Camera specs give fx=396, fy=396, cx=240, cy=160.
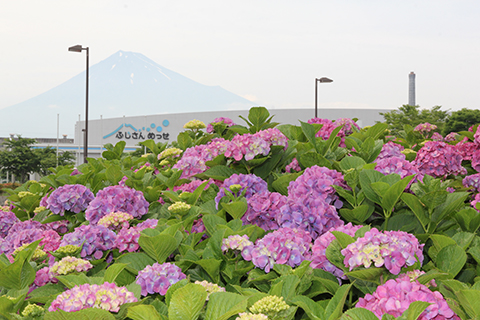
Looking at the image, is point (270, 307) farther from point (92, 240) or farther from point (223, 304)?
point (92, 240)

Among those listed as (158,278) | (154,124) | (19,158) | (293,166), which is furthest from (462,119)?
(19,158)

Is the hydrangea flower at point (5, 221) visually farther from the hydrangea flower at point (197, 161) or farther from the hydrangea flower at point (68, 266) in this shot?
the hydrangea flower at point (68, 266)

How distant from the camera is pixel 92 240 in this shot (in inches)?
83.7

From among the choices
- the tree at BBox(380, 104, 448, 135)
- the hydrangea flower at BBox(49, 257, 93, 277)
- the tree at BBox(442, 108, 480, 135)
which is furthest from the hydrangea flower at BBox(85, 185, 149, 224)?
the tree at BBox(380, 104, 448, 135)

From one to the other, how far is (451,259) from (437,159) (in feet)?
4.69

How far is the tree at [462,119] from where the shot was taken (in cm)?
2723

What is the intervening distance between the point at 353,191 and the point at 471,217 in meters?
0.68

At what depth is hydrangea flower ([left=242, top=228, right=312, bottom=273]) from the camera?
5.84ft

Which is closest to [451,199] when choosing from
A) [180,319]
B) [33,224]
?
[180,319]

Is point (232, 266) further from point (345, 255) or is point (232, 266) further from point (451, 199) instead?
point (451, 199)

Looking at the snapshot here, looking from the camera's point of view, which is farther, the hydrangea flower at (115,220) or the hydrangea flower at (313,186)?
the hydrangea flower at (115,220)

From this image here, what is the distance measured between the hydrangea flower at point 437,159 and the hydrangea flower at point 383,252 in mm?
1679

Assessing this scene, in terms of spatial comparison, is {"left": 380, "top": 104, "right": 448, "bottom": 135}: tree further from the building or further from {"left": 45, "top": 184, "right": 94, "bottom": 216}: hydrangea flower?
{"left": 45, "top": 184, "right": 94, "bottom": 216}: hydrangea flower

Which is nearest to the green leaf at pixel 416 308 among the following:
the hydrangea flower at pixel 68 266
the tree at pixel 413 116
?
the hydrangea flower at pixel 68 266
